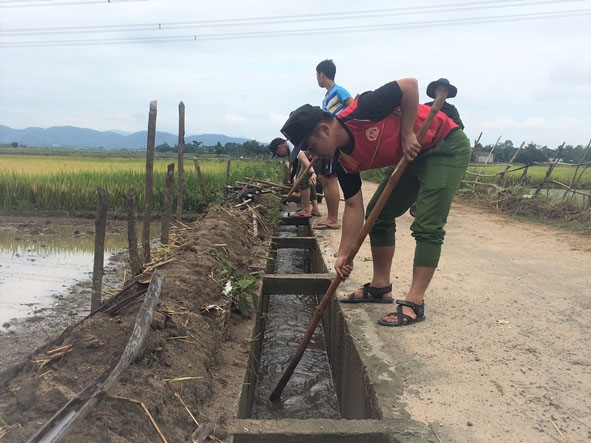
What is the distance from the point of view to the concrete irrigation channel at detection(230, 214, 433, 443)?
6.05 feet

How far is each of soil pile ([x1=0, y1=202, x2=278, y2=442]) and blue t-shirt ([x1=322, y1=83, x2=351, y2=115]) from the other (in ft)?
8.65

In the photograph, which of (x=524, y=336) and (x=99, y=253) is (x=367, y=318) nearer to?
(x=524, y=336)

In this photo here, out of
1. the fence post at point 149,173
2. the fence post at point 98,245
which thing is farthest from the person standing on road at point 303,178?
the fence post at point 98,245

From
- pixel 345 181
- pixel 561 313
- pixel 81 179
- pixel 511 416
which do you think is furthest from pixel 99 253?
pixel 81 179

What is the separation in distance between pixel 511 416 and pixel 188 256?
2591 mm

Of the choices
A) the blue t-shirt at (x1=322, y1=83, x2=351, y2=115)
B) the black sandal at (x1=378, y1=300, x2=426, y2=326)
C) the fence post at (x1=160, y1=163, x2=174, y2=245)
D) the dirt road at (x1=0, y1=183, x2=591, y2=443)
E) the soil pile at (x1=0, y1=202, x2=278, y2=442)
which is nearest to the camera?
the soil pile at (x1=0, y1=202, x2=278, y2=442)

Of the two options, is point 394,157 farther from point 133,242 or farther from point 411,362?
point 133,242

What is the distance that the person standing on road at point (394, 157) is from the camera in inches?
99.3

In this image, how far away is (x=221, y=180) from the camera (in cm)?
1244

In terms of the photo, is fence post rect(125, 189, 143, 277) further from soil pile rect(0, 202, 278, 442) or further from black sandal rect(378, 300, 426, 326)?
black sandal rect(378, 300, 426, 326)

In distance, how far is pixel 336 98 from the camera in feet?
16.5

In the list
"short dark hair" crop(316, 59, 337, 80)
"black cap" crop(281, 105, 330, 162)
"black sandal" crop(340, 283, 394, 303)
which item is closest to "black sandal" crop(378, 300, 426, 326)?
"black sandal" crop(340, 283, 394, 303)

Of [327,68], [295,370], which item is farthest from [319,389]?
[327,68]

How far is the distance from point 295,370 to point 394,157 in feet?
6.16
